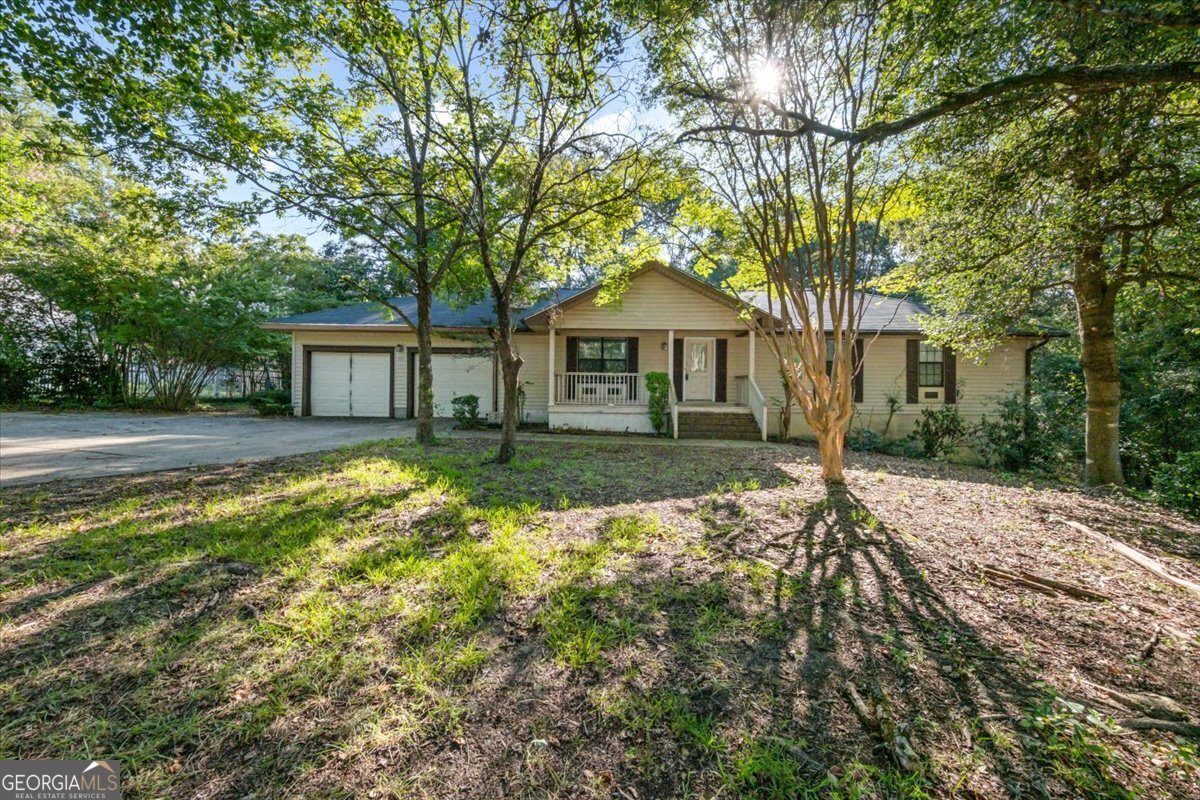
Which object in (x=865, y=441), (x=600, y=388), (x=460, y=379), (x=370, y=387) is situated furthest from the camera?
(x=370, y=387)

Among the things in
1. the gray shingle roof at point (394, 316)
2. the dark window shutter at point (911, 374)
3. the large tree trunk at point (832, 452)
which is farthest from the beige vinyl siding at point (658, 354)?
the large tree trunk at point (832, 452)

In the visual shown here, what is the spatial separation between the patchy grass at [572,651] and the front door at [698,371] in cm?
916

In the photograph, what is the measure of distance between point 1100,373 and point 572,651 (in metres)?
9.88

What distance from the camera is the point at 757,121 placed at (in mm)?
5219

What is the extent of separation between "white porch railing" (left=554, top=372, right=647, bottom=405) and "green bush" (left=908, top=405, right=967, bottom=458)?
7126 millimetres

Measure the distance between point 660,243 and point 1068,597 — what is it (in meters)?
7.88

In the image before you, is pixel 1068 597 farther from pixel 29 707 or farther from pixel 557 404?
pixel 557 404

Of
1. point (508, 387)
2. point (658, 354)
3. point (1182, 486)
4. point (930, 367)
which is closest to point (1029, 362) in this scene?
point (930, 367)

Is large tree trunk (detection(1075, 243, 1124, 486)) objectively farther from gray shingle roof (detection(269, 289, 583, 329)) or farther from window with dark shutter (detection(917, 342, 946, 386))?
gray shingle roof (detection(269, 289, 583, 329))

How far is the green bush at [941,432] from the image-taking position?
1109 cm

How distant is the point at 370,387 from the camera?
14.7m

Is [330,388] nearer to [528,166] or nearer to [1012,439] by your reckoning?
[528,166]

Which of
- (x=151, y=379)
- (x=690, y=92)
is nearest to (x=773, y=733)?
(x=690, y=92)

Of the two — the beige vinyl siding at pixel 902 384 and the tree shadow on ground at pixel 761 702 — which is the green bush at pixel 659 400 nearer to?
the beige vinyl siding at pixel 902 384
